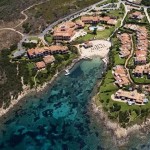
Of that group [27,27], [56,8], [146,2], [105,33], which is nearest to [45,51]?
[27,27]

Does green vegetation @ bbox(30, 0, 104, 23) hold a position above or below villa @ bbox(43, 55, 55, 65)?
above

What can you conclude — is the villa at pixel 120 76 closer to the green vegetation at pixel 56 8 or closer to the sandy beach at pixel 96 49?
the sandy beach at pixel 96 49

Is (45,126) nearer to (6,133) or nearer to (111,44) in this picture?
(6,133)

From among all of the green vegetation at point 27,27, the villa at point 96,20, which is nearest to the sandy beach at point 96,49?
the villa at point 96,20

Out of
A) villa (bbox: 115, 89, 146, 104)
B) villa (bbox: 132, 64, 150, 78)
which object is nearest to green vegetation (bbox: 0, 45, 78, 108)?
villa (bbox: 132, 64, 150, 78)

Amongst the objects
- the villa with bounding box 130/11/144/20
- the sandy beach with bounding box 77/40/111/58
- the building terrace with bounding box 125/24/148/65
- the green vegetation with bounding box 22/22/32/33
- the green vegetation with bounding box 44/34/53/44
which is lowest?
the sandy beach with bounding box 77/40/111/58

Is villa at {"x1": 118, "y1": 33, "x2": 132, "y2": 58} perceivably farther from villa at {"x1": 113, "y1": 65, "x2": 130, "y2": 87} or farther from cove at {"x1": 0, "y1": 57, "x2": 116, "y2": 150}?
cove at {"x1": 0, "y1": 57, "x2": 116, "y2": 150}
